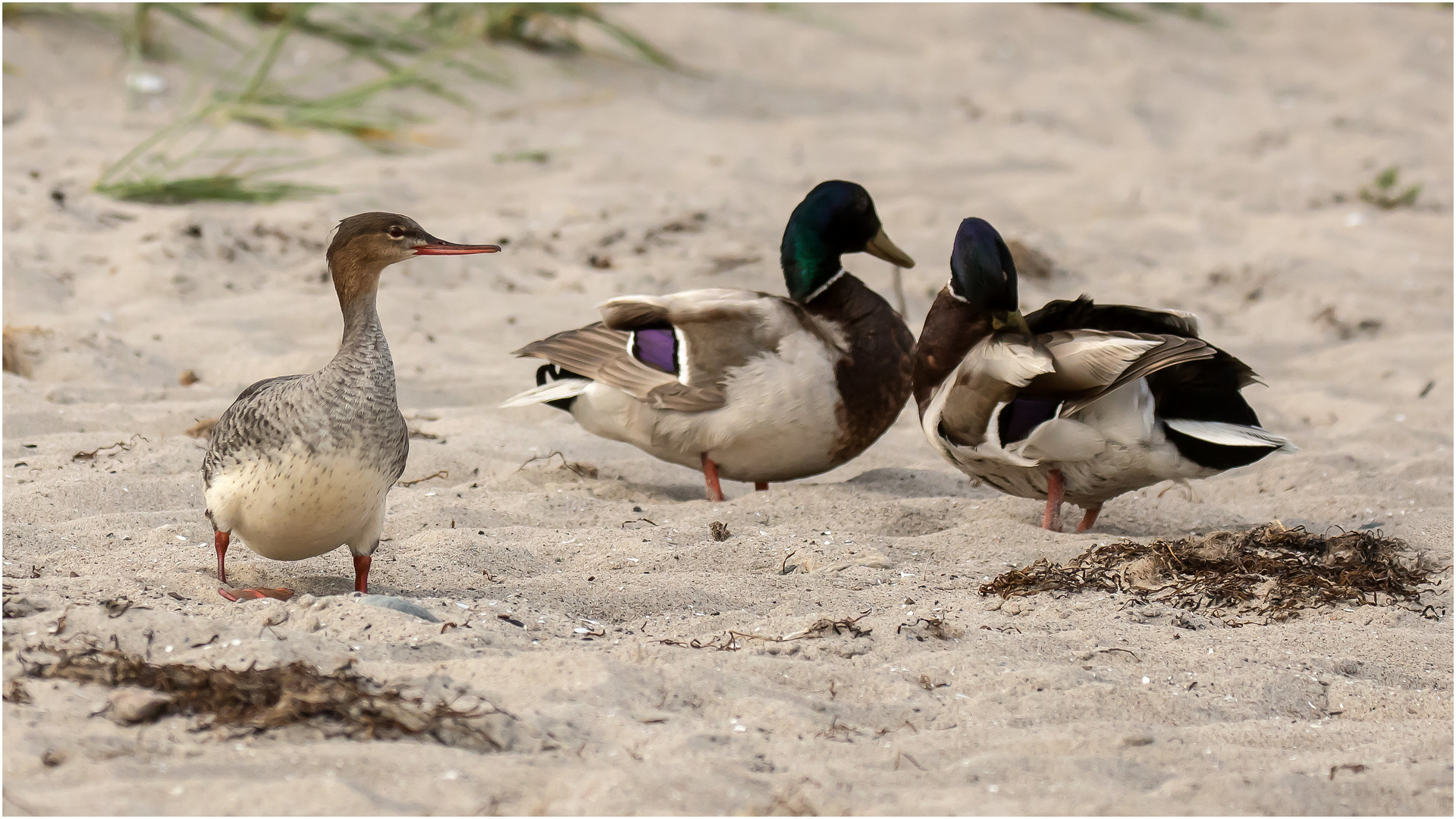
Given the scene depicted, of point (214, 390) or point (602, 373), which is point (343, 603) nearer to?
point (602, 373)

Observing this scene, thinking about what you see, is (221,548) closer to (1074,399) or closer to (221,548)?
(221,548)

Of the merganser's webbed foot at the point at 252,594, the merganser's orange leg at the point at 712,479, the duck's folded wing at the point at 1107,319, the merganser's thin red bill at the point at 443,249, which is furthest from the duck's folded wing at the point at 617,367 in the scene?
the merganser's webbed foot at the point at 252,594

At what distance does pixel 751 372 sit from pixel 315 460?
1.83 m

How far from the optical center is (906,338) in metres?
4.92

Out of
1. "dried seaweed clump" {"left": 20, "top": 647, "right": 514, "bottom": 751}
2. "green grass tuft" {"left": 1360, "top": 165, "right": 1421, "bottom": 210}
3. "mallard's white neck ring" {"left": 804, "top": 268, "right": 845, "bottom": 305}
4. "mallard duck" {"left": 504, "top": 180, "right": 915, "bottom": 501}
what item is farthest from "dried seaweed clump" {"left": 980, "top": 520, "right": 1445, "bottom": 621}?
"green grass tuft" {"left": 1360, "top": 165, "right": 1421, "bottom": 210}

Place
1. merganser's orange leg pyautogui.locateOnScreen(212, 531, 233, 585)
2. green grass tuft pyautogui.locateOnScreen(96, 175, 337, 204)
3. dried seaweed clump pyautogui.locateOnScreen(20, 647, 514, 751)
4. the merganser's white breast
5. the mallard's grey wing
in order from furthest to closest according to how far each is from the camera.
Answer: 1. green grass tuft pyautogui.locateOnScreen(96, 175, 337, 204)
2. the mallard's grey wing
3. merganser's orange leg pyautogui.locateOnScreen(212, 531, 233, 585)
4. the merganser's white breast
5. dried seaweed clump pyautogui.locateOnScreen(20, 647, 514, 751)

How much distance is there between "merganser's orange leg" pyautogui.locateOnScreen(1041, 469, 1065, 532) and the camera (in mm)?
4266

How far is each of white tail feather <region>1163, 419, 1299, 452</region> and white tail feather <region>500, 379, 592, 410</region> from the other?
6.37ft

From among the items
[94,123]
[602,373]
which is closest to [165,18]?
[94,123]

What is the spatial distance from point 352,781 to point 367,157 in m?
6.17

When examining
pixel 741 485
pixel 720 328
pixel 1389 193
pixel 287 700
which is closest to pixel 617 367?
pixel 720 328

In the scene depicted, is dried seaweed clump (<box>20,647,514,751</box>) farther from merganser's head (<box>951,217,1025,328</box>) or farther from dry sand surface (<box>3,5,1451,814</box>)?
merganser's head (<box>951,217,1025,328</box>)

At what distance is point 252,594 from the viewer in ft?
10.4

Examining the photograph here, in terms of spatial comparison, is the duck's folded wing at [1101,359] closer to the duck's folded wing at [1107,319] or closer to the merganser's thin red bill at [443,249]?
the duck's folded wing at [1107,319]
